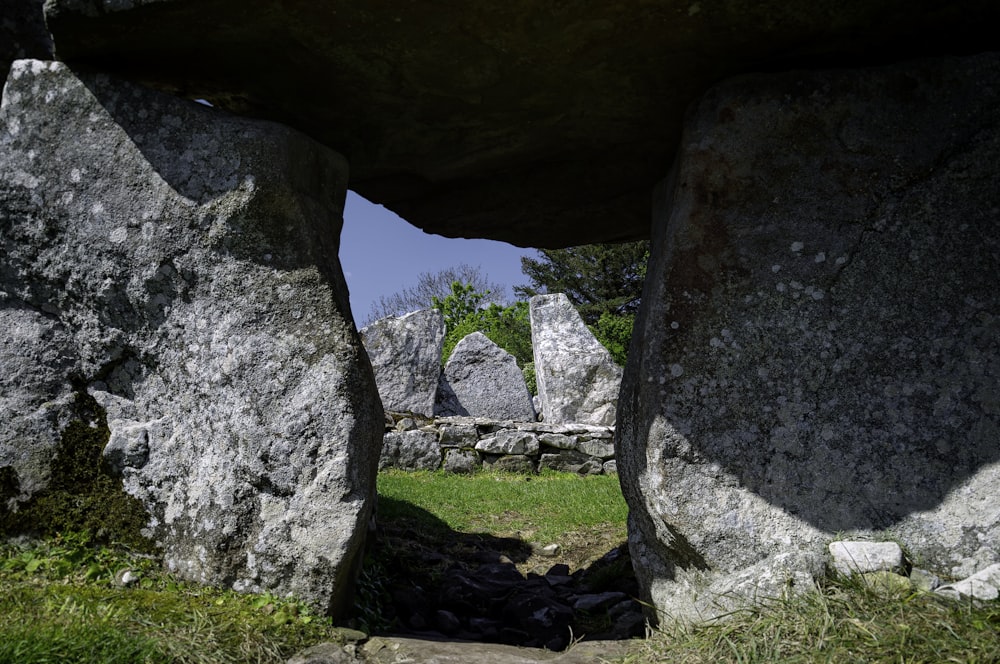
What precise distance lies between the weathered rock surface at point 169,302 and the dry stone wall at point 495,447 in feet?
22.2

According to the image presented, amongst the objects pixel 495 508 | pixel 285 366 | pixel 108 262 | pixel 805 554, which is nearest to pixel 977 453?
pixel 805 554

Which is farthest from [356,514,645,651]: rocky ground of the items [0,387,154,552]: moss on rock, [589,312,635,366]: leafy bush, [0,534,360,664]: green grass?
[589,312,635,366]: leafy bush

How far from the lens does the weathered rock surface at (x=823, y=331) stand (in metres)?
3.20

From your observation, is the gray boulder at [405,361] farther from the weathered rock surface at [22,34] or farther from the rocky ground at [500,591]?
the weathered rock surface at [22,34]

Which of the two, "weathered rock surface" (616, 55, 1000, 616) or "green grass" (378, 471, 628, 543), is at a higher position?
"weathered rock surface" (616, 55, 1000, 616)

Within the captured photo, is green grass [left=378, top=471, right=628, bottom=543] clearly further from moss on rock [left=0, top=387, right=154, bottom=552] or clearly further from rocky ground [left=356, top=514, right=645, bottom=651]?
moss on rock [left=0, top=387, right=154, bottom=552]

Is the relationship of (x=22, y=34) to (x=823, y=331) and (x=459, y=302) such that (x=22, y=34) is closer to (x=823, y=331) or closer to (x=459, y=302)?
(x=823, y=331)

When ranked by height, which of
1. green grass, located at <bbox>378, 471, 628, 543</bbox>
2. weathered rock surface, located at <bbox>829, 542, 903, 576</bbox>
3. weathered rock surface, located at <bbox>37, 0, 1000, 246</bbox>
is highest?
weathered rock surface, located at <bbox>37, 0, 1000, 246</bbox>

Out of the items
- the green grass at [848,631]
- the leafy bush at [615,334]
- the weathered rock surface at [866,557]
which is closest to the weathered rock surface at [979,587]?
the green grass at [848,631]

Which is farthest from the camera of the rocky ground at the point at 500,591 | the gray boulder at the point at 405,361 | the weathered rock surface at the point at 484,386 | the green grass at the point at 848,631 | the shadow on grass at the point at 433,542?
the weathered rock surface at the point at 484,386

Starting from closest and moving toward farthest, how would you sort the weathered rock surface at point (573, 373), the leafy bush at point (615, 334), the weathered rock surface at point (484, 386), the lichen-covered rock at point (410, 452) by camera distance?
the lichen-covered rock at point (410, 452) → the weathered rock surface at point (573, 373) → the weathered rock surface at point (484, 386) → the leafy bush at point (615, 334)

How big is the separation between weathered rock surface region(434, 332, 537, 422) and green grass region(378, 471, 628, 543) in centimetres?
346

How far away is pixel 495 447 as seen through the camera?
1052 centimetres

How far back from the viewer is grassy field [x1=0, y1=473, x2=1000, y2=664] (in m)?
2.59
